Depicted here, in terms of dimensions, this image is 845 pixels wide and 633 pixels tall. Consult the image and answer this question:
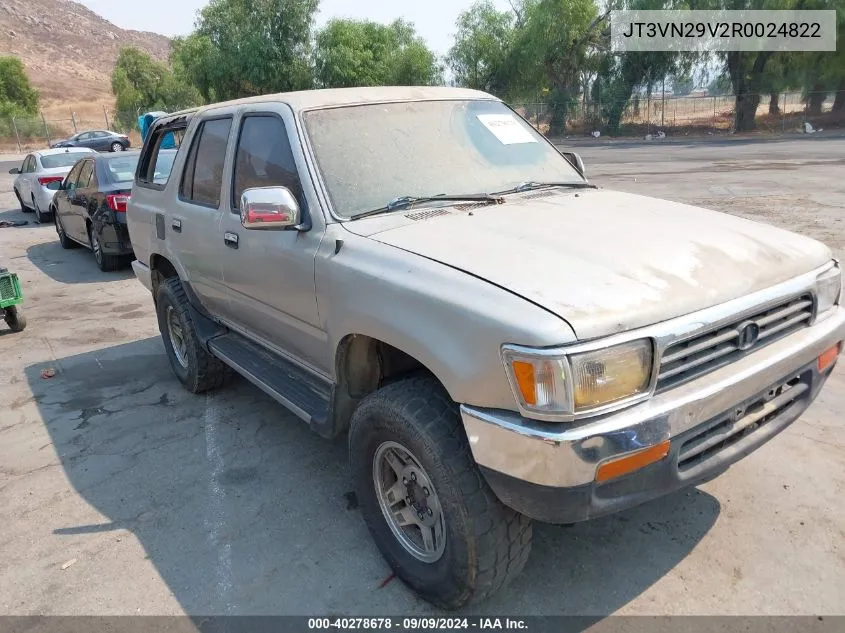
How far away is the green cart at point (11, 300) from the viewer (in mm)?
6621

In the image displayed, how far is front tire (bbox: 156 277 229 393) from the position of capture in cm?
489

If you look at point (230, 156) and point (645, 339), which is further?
point (230, 156)

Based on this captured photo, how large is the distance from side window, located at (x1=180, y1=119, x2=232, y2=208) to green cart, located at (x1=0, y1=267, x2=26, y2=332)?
3.08 metres

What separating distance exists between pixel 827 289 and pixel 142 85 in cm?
6773

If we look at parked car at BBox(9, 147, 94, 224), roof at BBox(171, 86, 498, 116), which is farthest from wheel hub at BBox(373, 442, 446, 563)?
parked car at BBox(9, 147, 94, 224)

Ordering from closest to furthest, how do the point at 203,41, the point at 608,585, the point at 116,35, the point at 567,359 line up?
the point at 567,359 → the point at 608,585 → the point at 203,41 → the point at 116,35

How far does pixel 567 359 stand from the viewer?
84.9 inches

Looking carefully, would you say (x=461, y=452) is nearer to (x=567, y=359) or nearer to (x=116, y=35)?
(x=567, y=359)

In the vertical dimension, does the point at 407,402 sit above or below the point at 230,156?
below

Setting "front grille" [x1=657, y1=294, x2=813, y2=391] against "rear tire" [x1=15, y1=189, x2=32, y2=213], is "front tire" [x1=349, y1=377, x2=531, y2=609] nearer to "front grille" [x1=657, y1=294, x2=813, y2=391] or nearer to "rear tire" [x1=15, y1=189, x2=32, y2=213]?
"front grille" [x1=657, y1=294, x2=813, y2=391]

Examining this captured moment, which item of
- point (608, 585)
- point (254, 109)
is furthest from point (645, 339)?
point (254, 109)

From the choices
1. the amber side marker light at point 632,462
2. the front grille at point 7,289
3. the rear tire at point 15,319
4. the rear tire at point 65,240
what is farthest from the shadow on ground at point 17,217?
the amber side marker light at point 632,462

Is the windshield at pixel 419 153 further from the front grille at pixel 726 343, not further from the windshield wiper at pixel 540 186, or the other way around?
the front grille at pixel 726 343

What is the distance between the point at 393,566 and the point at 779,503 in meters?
1.92
